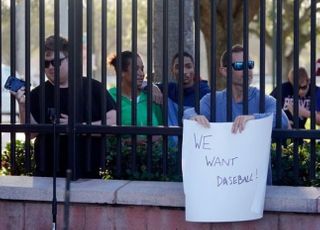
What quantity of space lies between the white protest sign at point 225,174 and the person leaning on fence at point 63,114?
1021mm

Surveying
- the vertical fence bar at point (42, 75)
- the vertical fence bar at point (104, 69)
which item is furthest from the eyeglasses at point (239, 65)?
the vertical fence bar at point (42, 75)

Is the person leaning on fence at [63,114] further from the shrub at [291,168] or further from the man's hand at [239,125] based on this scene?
the shrub at [291,168]

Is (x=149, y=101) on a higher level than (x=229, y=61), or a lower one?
lower

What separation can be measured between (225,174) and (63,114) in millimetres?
1511

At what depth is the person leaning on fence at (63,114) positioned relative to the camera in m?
5.71

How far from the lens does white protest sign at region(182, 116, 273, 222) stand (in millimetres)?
4867

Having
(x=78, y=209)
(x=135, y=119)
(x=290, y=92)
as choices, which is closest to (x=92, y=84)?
(x=135, y=119)

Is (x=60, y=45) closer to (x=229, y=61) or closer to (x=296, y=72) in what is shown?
(x=229, y=61)

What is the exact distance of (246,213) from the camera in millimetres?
4891

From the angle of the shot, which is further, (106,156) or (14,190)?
(106,156)

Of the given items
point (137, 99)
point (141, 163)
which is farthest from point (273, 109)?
point (137, 99)

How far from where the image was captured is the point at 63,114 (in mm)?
5734

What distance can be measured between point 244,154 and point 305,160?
104 centimetres

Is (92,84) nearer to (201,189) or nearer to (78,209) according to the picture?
(78,209)
